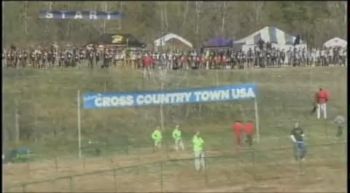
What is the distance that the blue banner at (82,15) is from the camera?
6703mm

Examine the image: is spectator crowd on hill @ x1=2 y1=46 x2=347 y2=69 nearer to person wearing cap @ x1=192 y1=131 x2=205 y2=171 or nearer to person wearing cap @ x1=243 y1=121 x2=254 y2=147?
person wearing cap @ x1=243 y1=121 x2=254 y2=147

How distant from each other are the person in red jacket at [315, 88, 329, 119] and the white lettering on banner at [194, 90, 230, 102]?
3.66 ft

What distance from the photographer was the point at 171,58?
7.27 metres

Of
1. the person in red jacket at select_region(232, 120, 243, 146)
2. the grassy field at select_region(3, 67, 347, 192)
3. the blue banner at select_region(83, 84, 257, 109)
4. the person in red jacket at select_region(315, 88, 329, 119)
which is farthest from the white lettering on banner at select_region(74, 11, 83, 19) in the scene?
the person in red jacket at select_region(315, 88, 329, 119)

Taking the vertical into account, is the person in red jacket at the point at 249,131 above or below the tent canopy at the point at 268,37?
below

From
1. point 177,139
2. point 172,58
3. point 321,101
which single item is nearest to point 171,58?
point 172,58

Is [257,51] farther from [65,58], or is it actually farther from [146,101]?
[65,58]

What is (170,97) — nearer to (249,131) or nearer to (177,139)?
(177,139)

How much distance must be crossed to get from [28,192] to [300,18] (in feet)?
13.1

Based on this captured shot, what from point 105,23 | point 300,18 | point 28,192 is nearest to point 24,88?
point 105,23

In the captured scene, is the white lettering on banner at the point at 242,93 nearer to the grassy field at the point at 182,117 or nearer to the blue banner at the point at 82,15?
the grassy field at the point at 182,117

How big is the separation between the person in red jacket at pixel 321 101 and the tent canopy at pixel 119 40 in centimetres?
221

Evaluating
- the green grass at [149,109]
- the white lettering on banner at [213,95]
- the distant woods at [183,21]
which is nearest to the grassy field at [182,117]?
the green grass at [149,109]

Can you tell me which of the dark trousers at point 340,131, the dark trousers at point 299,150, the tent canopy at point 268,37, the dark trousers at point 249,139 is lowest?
the dark trousers at point 299,150
